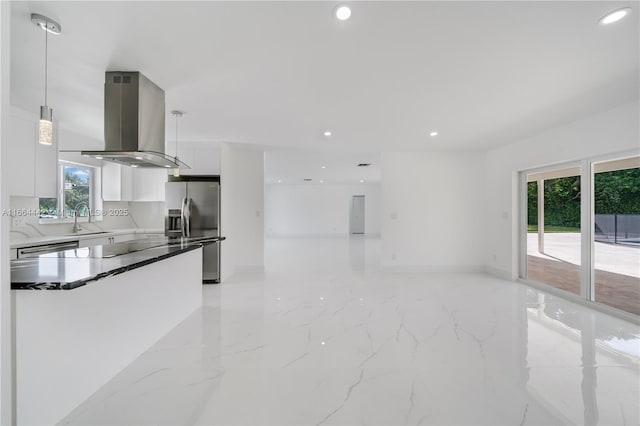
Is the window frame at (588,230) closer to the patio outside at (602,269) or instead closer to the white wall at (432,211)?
the patio outside at (602,269)

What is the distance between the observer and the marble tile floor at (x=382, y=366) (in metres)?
1.75

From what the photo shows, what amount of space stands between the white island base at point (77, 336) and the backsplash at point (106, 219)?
8.91 feet

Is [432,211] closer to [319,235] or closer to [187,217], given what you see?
[187,217]

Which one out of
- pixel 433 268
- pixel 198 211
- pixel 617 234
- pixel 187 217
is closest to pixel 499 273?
pixel 433 268

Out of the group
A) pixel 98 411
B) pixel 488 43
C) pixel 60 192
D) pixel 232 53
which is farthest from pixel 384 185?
pixel 60 192

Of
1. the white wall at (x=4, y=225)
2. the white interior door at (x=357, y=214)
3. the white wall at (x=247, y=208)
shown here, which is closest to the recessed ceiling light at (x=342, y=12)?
the white wall at (x=4, y=225)

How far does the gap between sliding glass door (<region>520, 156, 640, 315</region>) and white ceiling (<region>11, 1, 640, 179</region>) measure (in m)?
0.91

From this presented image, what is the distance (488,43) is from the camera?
204cm

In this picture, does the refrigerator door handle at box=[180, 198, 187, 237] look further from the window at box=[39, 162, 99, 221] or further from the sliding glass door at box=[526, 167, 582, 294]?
the sliding glass door at box=[526, 167, 582, 294]

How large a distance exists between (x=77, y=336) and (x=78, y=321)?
0.31ft

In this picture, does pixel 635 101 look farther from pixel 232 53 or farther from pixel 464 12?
pixel 232 53

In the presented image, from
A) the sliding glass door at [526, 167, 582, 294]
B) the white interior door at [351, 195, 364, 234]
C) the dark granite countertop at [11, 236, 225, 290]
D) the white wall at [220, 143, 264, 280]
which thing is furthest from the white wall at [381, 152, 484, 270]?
the white interior door at [351, 195, 364, 234]

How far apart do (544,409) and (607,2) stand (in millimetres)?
2521

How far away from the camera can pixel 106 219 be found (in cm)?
518
